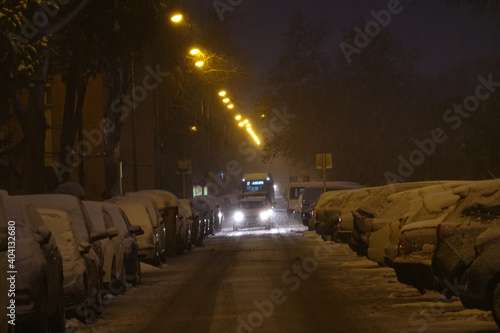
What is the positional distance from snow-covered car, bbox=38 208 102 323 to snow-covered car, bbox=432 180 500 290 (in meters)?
4.64

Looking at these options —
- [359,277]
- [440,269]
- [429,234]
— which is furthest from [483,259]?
[359,277]

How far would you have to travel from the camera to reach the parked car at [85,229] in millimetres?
12852

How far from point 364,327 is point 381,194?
8.74 metres

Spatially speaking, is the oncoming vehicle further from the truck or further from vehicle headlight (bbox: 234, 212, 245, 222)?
the truck

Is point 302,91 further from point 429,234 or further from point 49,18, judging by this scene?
point 429,234

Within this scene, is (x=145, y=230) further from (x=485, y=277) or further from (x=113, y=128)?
(x=113, y=128)

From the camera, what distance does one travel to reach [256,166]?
16375cm

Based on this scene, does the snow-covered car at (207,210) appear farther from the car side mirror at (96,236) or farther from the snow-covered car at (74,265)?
the snow-covered car at (74,265)

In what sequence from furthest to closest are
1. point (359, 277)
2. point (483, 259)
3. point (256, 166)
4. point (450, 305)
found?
point (256, 166)
point (359, 277)
point (450, 305)
point (483, 259)

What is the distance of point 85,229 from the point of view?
1339cm

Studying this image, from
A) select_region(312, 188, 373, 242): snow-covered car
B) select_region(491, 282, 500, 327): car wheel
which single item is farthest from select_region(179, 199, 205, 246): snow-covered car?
select_region(491, 282, 500, 327): car wheel

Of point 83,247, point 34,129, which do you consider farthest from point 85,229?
point 34,129

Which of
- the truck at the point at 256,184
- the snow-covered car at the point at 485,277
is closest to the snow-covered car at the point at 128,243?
the snow-covered car at the point at 485,277

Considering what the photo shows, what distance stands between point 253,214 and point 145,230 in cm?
2567
